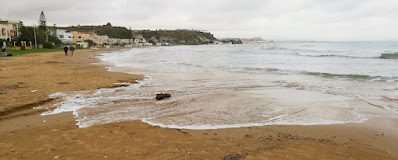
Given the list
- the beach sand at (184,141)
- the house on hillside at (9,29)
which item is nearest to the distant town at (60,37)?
the house on hillside at (9,29)

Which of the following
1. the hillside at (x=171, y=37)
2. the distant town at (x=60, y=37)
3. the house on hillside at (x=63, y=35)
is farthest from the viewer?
the hillside at (x=171, y=37)

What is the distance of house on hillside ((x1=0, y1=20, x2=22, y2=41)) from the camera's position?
48.9 meters

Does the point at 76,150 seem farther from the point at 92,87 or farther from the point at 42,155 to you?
the point at 92,87

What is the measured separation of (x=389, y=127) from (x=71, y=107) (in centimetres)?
849

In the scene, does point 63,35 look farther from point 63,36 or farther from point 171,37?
point 171,37

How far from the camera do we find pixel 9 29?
172 feet

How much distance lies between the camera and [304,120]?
6125 millimetres

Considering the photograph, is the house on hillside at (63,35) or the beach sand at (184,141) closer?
the beach sand at (184,141)

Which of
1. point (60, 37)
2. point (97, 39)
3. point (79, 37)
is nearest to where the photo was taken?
point (60, 37)

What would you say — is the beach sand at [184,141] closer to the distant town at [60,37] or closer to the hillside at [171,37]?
the distant town at [60,37]

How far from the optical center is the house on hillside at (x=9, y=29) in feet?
161

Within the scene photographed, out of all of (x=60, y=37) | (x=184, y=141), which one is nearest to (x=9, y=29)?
(x=60, y=37)

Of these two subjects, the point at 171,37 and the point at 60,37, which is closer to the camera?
the point at 60,37

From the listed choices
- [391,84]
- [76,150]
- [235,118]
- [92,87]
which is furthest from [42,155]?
[391,84]
